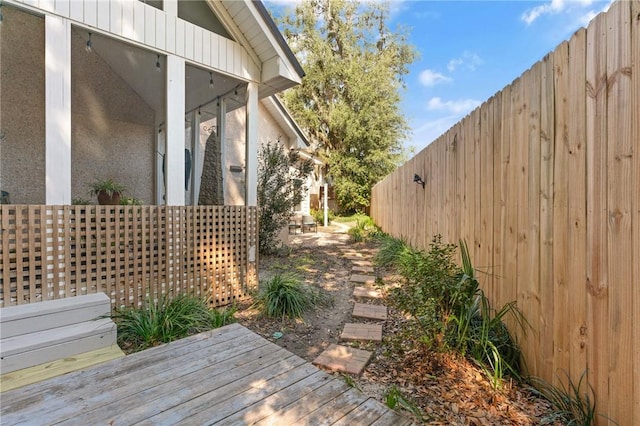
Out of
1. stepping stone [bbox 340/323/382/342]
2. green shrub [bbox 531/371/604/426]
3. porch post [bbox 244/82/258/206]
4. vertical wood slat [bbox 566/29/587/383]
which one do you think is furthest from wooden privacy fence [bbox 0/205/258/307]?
vertical wood slat [bbox 566/29/587/383]

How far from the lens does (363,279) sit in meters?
5.38

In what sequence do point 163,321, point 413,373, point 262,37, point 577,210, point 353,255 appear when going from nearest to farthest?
point 577,210 < point 413,373 < point 163,321 < point 262,37 < point 353,255

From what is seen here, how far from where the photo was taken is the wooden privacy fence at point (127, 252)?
10.0ft

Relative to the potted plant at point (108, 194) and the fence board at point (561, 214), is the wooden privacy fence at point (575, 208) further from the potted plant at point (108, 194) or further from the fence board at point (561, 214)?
the potted plant at point (108, 194)

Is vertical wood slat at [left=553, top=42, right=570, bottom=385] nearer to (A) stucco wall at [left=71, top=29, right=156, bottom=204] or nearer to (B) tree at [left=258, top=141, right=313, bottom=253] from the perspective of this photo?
(B) tree at [left=258, top=141, right=313, bottom=253]

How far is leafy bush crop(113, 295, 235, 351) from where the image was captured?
3094 millimetres

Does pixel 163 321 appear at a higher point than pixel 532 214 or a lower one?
lower

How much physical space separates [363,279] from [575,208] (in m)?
3.82

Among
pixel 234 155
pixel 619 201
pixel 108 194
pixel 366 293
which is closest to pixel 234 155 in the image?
pixel 234 155

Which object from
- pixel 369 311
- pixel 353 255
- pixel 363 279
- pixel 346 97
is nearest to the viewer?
pixel 369 311

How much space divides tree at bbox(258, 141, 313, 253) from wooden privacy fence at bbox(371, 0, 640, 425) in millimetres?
5152

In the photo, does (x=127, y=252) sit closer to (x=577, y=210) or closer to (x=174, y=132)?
(x=174, y=132)

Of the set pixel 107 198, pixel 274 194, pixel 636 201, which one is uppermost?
pixel 274 194

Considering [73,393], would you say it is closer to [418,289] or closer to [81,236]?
Answer: [81,236]
